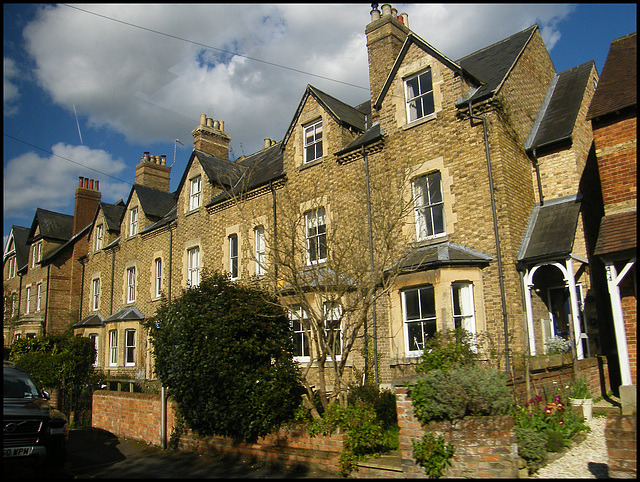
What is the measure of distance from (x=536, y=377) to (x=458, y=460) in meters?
3.67

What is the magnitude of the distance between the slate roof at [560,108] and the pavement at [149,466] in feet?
36.2

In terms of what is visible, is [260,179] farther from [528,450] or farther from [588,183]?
[528,450]

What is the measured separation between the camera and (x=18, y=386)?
37.5 feet

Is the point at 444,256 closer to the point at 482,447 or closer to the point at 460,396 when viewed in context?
the point at 460,396

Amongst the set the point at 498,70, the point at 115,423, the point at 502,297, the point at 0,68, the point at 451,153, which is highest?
the point at 498,70

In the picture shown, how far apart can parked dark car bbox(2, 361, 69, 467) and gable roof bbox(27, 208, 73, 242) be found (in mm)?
26838

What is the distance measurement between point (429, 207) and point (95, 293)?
23885 millimetres

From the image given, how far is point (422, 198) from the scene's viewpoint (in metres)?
14.9

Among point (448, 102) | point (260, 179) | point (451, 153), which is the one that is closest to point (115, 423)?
point (260, 179)

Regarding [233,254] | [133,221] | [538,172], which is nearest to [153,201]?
[133,221]

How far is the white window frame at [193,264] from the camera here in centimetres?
2278

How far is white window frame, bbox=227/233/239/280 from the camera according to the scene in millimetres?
20625

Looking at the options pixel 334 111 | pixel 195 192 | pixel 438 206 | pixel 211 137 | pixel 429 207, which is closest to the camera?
pixel 438 206

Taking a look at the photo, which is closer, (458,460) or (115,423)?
(458,460)
